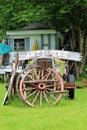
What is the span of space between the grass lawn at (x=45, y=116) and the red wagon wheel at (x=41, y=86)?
0.91 ft

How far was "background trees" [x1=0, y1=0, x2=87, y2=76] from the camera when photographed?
20125 mm

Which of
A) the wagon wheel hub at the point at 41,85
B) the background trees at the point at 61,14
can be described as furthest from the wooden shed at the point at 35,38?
the wagon wheel hub at the point at 41,85

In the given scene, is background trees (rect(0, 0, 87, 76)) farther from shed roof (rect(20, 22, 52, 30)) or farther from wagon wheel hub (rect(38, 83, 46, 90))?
wagon wheel hub (rect(38, 83, 46, 90))

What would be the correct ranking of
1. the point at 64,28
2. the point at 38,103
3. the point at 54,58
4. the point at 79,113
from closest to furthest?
1. the point at 79,113
2. the point at 38,103
3. the point at 54,58
4. the point at 64,28

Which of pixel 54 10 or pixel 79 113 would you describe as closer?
pixel 79 113

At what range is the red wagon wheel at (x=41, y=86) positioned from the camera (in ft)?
39.4

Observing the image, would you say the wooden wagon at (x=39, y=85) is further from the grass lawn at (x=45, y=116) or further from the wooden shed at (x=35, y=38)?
the wooden shed at (x=35, y=38)

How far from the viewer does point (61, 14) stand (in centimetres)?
2042

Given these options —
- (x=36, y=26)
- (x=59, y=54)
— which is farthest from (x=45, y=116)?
(x=36, y=26)

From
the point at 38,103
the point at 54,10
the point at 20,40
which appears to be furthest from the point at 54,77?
the point at 20,40

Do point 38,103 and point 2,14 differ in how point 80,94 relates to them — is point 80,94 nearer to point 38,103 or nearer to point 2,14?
point 38,103

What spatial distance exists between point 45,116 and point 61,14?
10768 millimetres

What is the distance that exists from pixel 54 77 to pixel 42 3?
8.82 metres

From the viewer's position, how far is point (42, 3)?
20.8 metres
